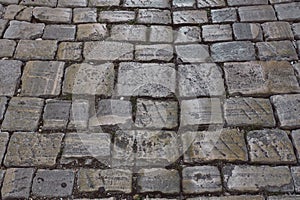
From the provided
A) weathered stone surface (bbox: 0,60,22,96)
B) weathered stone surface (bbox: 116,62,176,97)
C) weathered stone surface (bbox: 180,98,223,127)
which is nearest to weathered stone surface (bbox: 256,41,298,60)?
weathered stone surface (bbox: 180,98,223,127)

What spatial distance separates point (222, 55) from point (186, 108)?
0.74 m

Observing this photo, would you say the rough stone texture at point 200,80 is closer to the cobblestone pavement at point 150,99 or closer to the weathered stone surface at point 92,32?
the cobblestone pavement at point 150,99

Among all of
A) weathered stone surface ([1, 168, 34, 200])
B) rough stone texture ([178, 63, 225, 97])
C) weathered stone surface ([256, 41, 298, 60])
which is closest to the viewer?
weathered stone surface ([1, 168, 34, 200])

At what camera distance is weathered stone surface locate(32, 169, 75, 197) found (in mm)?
2875

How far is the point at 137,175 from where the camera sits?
117 inches

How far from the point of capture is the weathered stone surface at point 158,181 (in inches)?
114

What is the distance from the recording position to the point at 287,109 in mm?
3350

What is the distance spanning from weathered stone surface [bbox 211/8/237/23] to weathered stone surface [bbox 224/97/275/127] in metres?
1.06

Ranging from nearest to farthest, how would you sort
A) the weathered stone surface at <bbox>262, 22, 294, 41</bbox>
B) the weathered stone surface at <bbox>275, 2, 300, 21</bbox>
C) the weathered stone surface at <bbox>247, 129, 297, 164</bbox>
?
the weathered stone surface at <bbox>247, 129, 297, 164</bbox>
the weathered stone surface at <bbox>262, 22, 294, 41</bbox>
the weathered stone surface at <bbox>275, 2, 300, 21</bbox>

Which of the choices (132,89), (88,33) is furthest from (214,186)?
(88,33)

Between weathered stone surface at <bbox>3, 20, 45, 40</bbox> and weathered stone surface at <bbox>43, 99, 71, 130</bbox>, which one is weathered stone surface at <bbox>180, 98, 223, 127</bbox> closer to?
weathered stone surface at <bbox>43, 99, 71, 130</bbox>

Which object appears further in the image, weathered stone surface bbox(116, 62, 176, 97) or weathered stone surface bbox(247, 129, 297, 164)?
weathered stone surface bbox(116, 62, 176, 97)

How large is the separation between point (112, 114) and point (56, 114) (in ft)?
1.46

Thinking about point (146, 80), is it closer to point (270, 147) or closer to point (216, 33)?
point (216, 33)
